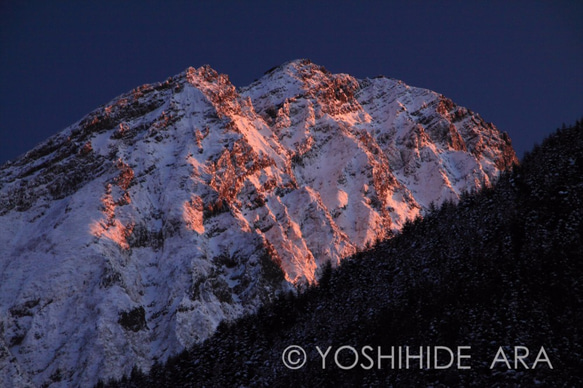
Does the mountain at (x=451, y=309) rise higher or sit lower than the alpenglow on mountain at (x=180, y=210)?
lower

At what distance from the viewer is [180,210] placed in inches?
5856

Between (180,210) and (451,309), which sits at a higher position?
(180,210)

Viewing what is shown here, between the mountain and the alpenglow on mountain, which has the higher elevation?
the alpenglow on mountain

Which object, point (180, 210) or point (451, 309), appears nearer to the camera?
point (451, 309)

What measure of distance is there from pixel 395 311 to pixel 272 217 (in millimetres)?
122871

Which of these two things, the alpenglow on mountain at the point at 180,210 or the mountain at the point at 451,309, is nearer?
Result: the mountain at the point at 451,309

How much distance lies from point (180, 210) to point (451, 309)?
122 meters

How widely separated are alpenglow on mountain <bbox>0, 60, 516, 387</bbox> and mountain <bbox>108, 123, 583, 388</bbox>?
277 feet

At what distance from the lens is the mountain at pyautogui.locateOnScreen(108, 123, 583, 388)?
2703 centimetres

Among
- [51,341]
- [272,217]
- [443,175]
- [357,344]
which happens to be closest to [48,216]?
[51,341]

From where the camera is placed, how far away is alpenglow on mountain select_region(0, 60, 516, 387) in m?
127

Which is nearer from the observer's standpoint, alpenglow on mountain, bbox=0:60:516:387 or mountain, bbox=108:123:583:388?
mountain, bbox=108:123:583:388

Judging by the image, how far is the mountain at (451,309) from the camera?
2703cm

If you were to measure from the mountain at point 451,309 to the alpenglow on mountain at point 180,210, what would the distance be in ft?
277
